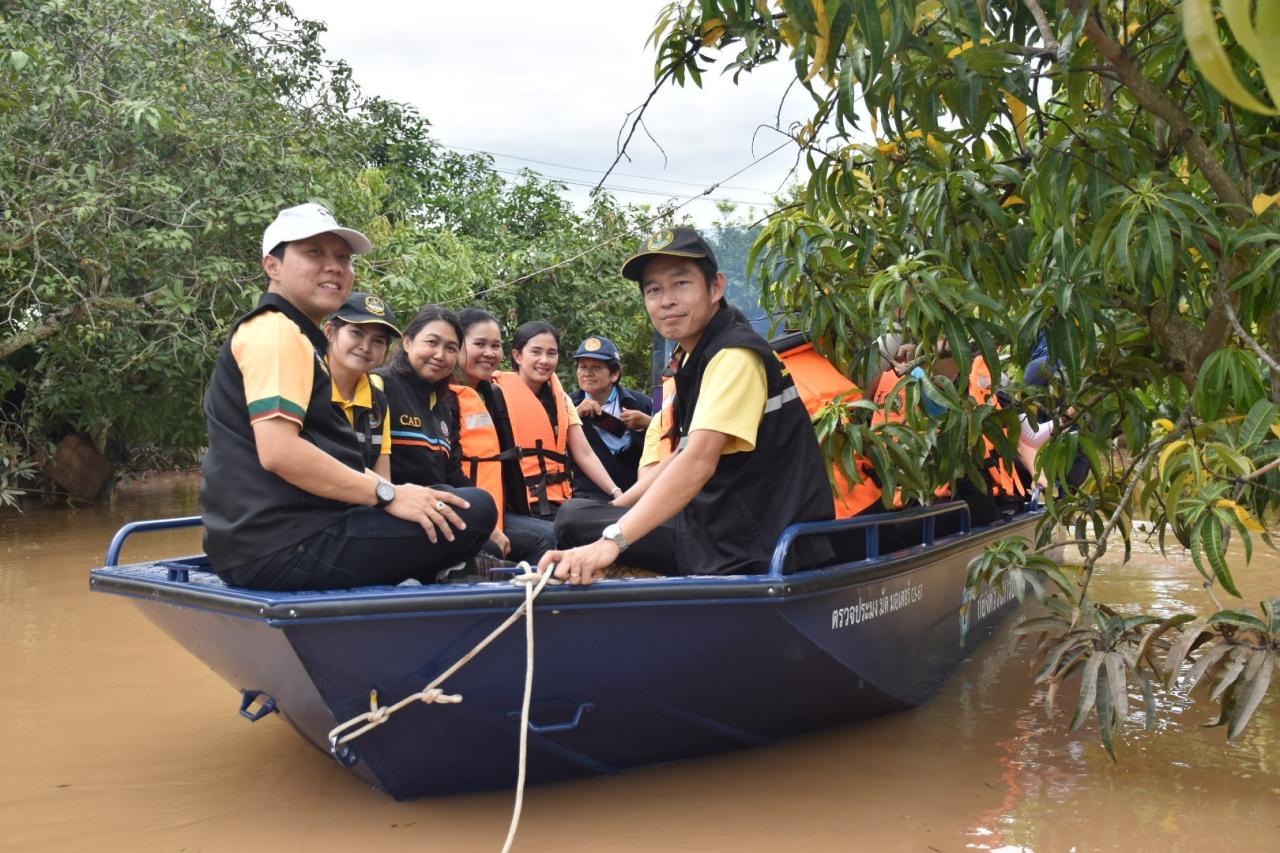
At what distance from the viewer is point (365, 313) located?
4305 millimetres

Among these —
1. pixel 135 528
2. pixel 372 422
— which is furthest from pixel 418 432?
pixel 135 528

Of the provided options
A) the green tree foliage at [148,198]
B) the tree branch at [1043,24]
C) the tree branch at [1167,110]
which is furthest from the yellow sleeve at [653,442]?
the green tree foliage at [148,198]

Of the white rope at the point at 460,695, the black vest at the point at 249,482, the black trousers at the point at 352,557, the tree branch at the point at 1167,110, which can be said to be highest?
the tree branch at the point at 1167,110

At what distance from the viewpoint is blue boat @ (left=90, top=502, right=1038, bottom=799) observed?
3.19m

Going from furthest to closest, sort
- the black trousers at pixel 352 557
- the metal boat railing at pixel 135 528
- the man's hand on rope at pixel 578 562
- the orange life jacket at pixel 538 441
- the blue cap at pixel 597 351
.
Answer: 1. the blue cap at pixel 597 351
2. the orange life jacket at pixel 538 441
3. the metal boat railing at pixel 135 528
4. the black trousers at pixel 352 557
5. the man's hand on rope at pixel 578 562

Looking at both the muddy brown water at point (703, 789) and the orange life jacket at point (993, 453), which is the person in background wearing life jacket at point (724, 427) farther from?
the orange life jacket at point (993, 453)

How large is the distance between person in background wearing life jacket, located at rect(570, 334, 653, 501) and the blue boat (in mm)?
2528

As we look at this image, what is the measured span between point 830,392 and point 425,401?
1.68 meters

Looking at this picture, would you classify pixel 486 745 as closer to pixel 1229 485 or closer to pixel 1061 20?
pixel 1229 485

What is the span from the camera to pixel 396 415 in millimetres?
4781

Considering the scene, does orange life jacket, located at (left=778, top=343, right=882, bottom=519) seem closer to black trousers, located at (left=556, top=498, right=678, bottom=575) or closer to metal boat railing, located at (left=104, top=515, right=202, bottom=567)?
black trousers, located at (left=556, top=498, right=678, bottom=575)

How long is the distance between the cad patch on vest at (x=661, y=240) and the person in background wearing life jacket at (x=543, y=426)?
205 cm

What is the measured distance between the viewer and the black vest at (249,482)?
10.8 ft

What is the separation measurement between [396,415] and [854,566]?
199 centimetres
